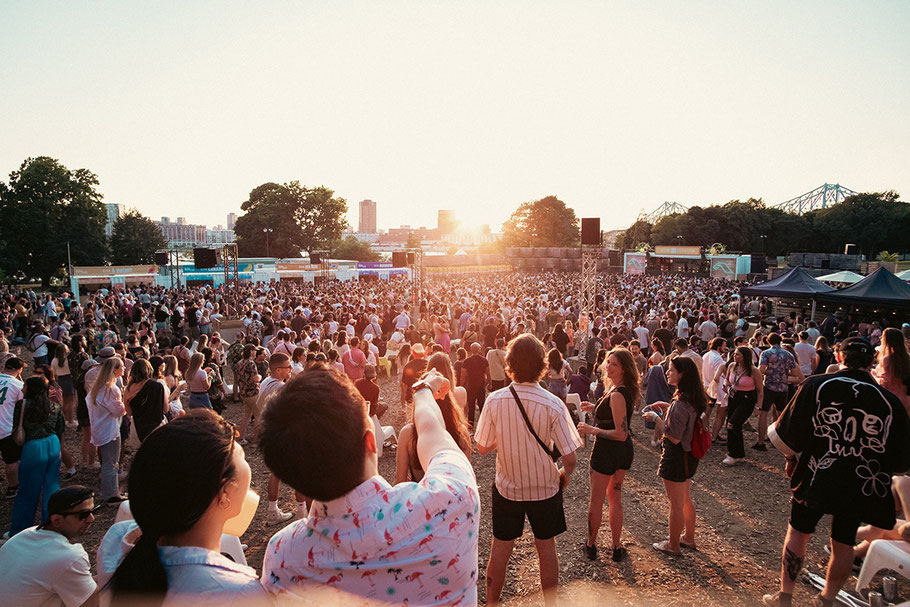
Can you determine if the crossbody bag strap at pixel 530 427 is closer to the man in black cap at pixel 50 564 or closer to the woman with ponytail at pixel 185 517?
the woman with ponytail at pixel 185 517

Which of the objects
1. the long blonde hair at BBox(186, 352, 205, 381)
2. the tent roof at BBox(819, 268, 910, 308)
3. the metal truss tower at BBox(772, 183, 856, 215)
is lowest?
the long blonde hair at BBox(186, 352, 205, 381)

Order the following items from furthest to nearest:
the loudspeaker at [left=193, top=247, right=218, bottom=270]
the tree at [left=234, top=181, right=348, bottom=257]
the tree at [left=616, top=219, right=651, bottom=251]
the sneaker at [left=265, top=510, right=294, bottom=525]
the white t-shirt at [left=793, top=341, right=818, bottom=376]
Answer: the tree at [left=616, top=219, right=651, bottom=251], the tree at [left=234, top=181, right=348, bottom=257], the loudspeaker at [left=193, top=247, right=218, bottom=270], the white t-shirt at [left=793, top=341, right=818, bottom=376], the sneaker at [left=265, top=510, right=294, bottom=525]

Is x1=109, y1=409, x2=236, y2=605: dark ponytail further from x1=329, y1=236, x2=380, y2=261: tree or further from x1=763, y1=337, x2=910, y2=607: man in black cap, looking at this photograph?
x1=329, y1=236, x2=380, y2=261: tree

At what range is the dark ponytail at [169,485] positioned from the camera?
0.93 meters

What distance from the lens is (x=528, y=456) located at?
2.69 metres

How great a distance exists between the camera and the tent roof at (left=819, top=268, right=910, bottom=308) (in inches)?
476

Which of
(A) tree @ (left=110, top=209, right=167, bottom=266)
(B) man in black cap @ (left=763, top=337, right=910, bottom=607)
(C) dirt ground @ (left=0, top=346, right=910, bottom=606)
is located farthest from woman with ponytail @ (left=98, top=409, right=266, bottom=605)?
(A) tree @ (left=110, top=209, right=167, bottom=266)

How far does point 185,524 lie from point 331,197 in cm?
5755

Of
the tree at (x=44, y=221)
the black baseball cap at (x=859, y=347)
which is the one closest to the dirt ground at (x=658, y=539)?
the black baseball cap at (x=859, y=347)

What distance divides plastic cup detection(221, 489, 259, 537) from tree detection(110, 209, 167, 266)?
49386 mm

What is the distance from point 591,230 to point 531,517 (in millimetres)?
14110

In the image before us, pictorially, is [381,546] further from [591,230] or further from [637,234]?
[637,234]

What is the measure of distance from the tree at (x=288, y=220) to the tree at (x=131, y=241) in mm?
10476

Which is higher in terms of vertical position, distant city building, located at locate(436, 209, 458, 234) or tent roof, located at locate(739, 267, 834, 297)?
distant city building, located at locate(436, 209, 458, 234)
